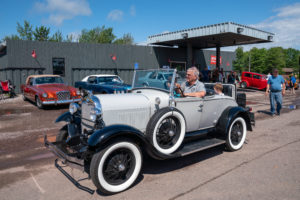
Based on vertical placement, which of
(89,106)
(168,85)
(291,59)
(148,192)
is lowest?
(148,192)

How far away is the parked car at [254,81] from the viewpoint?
69.9 feet

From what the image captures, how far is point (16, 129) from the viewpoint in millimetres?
6707

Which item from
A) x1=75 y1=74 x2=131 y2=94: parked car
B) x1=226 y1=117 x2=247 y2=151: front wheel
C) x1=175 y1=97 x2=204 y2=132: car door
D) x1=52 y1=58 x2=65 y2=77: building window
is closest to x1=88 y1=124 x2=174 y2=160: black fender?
x1=175 y1=97 x2=204 y2=132: car door

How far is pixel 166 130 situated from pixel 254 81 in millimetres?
20708

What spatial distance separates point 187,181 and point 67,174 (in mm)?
1820

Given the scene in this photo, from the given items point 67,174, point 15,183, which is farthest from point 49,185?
point 15,183

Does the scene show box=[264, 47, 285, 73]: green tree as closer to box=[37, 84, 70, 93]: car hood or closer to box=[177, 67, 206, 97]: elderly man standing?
box=[37, 84, 70, 93]: car hood

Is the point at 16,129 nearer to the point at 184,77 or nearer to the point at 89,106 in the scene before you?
the point at 89,106

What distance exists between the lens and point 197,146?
4082mm

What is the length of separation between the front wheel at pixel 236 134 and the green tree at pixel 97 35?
62.0 metres

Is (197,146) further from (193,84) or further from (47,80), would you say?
(47,80)

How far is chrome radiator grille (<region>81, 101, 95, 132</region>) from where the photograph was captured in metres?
3.68

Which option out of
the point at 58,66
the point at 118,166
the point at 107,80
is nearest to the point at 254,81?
the point at 107,80

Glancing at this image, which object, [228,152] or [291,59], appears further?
[291,59]
